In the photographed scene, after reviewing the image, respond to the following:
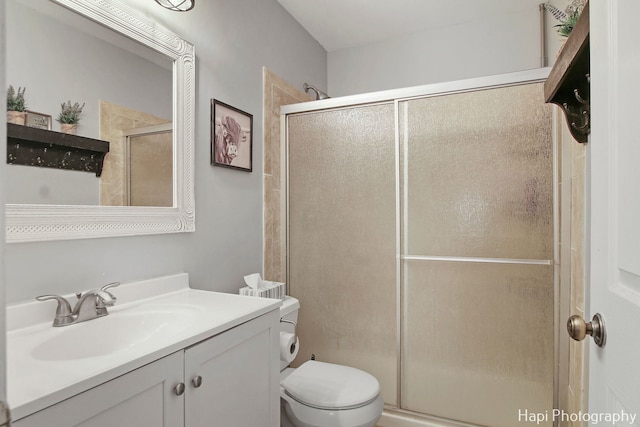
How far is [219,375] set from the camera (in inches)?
38.9

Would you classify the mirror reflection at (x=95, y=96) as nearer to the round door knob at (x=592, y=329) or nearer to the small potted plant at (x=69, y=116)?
the small potted plant at (x=69, y=116)

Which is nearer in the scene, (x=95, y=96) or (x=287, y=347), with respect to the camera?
(x=95, y=96)

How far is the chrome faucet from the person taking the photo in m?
1.04

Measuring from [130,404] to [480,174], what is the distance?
1727mm

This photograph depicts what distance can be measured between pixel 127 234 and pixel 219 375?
64 centimetres

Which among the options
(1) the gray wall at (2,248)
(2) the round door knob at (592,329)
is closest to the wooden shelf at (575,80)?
(2) the round door knob at (592,329)

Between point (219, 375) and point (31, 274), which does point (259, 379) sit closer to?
point (219, 375)

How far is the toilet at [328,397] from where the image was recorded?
1.40m

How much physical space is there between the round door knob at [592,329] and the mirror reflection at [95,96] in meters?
1.38

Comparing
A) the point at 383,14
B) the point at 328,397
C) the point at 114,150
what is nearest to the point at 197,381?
the point at 328,397

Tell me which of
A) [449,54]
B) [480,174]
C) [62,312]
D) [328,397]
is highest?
[449,54]

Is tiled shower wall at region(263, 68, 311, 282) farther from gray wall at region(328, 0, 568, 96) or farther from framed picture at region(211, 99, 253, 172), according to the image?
gray wall at region(328, 0, 568, 96)

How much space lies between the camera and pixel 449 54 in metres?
2.54

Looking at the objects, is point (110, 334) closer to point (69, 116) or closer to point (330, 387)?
point (69, 116)
